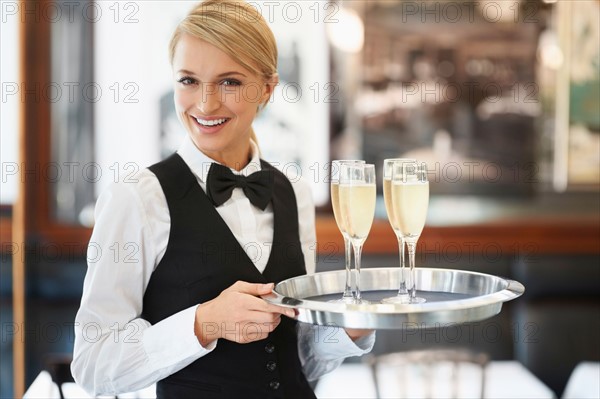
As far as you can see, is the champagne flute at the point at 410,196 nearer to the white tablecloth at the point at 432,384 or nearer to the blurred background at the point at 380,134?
the white tablecloth at the point at 432,384

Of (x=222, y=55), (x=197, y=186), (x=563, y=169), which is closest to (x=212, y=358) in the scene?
(x=197, y=186)

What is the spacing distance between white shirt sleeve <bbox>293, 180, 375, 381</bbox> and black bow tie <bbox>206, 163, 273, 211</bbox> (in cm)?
16

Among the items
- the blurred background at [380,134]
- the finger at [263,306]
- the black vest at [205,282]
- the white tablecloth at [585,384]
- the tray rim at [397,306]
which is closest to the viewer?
the tray rim at [397,306]

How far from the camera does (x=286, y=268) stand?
1894 mm

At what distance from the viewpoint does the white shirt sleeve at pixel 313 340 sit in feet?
6.19

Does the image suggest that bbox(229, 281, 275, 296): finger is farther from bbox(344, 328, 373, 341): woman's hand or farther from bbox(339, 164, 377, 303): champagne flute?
bbox(344, 328, 373, 341): woman's hand

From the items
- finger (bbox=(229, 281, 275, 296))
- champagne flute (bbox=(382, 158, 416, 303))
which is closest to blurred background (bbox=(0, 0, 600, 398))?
champagne flute (bbox=(382, 158, 416, 303))

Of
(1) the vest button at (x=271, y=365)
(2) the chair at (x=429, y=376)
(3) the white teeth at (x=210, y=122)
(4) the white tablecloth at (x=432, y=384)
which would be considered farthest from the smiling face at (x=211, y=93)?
(4) the white tablecloth at (x=432, y=384)

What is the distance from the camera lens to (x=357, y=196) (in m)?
1.64

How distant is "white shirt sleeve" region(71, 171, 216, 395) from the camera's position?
65.2 inches

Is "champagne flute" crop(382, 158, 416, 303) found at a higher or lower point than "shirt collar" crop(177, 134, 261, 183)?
lower

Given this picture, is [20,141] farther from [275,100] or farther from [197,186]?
[197,186]

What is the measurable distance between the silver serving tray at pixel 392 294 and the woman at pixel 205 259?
0.08 metres

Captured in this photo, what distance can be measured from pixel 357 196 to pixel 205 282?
1.34 ft
